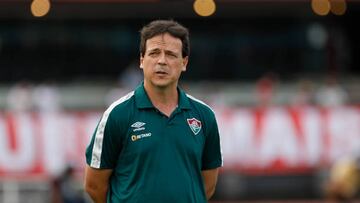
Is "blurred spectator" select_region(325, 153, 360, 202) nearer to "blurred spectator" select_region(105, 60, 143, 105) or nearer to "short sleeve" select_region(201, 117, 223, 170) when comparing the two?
"blurred spectator" select_region(105, 60, 143, 105)

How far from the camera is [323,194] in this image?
20.6 meters

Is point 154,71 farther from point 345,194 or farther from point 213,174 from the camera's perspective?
point 345,194

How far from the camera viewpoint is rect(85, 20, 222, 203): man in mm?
5543

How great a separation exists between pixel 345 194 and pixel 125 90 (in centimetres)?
615

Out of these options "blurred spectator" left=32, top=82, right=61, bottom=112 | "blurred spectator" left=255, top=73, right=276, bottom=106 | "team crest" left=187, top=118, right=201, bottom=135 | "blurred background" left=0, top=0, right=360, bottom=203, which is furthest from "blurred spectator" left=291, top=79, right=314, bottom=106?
"team crest" left=187, top=118, right=201, bottom=135

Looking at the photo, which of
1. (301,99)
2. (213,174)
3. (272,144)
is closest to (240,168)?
(272,144)

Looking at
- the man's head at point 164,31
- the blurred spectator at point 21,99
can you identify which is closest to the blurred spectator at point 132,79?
the blurred spectator at point 21,99

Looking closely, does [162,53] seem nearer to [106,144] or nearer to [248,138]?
[106,144]

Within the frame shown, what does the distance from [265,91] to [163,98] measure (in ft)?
55.6

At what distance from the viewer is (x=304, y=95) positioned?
71.6 feet

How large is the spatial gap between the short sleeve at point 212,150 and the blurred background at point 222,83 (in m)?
12.1

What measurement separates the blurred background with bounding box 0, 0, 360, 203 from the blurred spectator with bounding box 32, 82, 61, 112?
0.09 ft

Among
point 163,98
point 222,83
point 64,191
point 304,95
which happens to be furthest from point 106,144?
point 222,83

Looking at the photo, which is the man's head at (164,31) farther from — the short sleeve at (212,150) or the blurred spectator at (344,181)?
the blurred spectator at (344,181)
